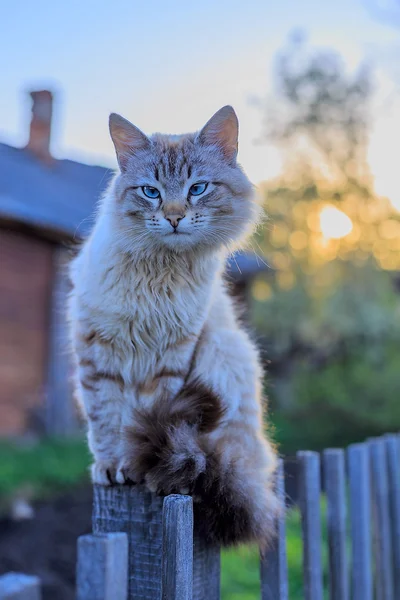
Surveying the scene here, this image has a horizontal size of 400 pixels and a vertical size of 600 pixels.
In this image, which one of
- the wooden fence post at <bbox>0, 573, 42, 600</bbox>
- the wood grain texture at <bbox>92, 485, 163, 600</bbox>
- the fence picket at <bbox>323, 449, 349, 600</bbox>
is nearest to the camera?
the wooden fence post at <bbox>0, 573, 42, 600</bbox>

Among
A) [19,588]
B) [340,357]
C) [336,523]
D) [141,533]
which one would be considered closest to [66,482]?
[340,357]

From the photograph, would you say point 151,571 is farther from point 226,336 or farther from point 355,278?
point 355,278

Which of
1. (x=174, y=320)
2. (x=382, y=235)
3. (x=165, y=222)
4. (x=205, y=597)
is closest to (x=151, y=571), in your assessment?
(x=205, y=597)

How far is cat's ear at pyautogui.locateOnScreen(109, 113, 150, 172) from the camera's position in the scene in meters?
1.88

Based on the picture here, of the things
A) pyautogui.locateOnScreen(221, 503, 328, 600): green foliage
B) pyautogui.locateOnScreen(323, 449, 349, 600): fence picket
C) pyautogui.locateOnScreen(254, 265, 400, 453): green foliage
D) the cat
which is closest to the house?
pyautogui.locateOnScreen(254, 265, 400, 453): green foliage

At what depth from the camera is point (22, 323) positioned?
8.80 metres

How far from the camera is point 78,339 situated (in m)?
1.90

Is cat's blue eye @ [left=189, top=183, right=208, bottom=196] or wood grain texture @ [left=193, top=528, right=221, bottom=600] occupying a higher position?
cat's blue eye @ [left=189, top=183, right=208, bottom=196]

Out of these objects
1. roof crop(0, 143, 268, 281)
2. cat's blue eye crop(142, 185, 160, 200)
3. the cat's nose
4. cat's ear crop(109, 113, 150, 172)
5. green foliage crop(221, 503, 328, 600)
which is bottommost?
green foliage crop(221, 503, 328, 600)

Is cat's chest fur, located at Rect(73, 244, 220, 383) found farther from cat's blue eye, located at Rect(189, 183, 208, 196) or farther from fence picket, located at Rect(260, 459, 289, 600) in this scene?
fence picket, located at Rect(260, 459, 289, 600)

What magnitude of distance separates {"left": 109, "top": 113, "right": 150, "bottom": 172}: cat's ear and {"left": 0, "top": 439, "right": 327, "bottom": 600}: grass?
2464 millimetres

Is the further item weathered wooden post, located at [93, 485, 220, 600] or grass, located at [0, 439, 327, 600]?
grass, located at [0, 439, 327, 600]

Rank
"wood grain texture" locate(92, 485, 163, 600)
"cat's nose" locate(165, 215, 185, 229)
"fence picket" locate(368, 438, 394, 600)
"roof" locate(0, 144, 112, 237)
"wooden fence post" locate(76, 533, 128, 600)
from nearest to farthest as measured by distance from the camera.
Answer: "wooden fence post" locate(76, 533, 128, 600), "wood grain texture" locate(92, 485, 163, 600), "cat's nose" locate(165, 215, 185, 229), "fence picket" locate(368, 438, 394, 600), "roof" locate(0, 144, 112, 237)

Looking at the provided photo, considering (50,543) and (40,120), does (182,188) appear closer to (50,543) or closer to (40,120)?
(50,543)
